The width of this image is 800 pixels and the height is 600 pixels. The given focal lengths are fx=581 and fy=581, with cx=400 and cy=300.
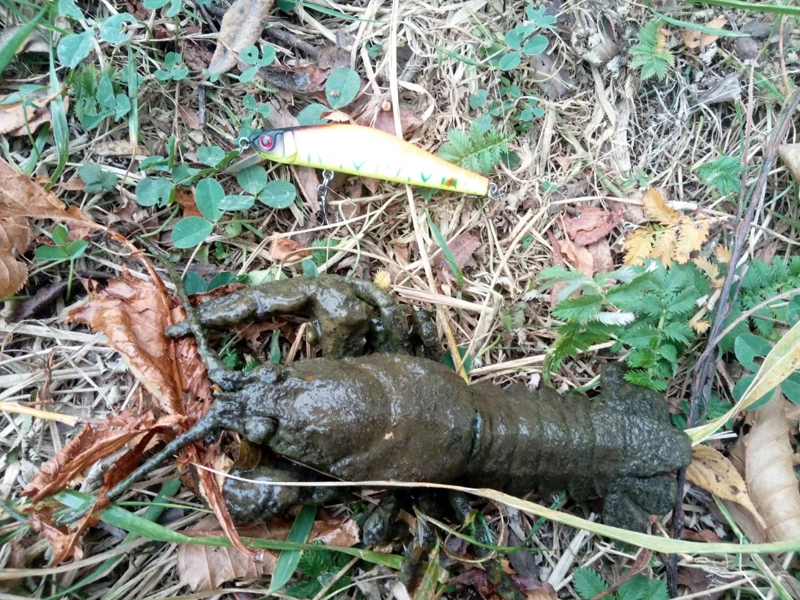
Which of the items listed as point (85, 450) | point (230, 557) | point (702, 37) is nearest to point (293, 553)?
point (230, 557)

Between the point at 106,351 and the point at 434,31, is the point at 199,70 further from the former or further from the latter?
the point at 106,351

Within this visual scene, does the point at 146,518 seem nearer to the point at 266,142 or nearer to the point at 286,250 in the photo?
the point at 286,250

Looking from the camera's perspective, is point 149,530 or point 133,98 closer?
point 149,530

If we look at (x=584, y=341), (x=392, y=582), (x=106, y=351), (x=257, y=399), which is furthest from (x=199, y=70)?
(x=392, y=582)

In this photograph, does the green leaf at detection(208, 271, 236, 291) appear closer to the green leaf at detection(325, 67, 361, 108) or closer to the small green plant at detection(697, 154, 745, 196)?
the green leaf at detection(325, 67, 361, 108)

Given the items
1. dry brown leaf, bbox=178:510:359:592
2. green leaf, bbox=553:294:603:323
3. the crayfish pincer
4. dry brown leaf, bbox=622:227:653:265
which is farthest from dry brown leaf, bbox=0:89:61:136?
dry brown leaf, bbox=622:227:653:265

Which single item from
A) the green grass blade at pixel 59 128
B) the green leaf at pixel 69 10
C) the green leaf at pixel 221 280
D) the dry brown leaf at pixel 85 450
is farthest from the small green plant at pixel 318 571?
the green leaf at pixel 69 10
